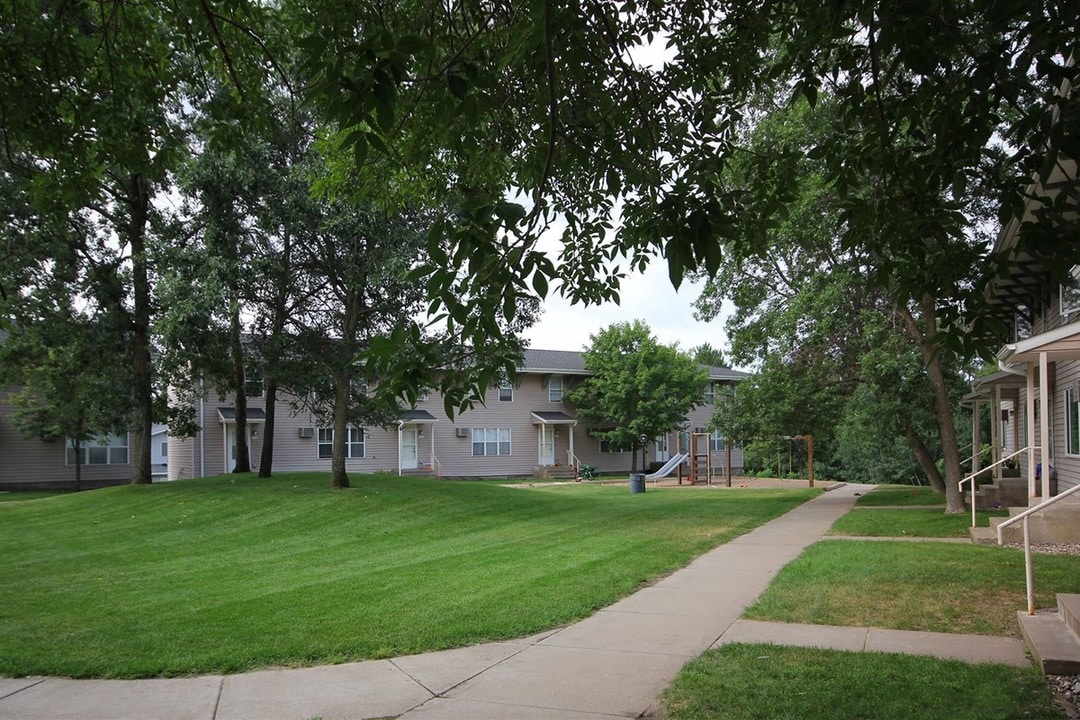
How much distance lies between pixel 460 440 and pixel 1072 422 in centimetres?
2727

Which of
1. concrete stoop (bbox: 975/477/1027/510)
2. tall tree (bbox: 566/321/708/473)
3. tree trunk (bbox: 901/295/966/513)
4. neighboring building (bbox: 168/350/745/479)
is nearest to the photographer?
tree trunk (bbox: 901/295/966/513)

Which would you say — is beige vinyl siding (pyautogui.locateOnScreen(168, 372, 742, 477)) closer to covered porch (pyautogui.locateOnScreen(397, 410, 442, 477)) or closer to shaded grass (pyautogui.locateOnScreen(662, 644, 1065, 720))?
covered porch (pyautogui.locateOnScreen(397, 410, 442, 477))

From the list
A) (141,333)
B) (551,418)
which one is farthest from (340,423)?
(551,418)

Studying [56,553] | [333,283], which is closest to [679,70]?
[56,553]

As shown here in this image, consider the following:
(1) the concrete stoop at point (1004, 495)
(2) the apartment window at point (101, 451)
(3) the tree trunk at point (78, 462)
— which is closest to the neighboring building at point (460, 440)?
(2) the apartment window at point (101, 451)

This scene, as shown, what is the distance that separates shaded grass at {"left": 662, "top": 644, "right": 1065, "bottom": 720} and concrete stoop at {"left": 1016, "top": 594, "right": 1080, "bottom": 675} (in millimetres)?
161

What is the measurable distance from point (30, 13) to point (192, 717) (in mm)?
5570

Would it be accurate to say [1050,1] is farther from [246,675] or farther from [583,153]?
[246,675]

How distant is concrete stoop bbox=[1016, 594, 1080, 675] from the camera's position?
5.54 m

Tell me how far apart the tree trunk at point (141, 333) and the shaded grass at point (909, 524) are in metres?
18.4

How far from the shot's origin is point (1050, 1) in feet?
13.8

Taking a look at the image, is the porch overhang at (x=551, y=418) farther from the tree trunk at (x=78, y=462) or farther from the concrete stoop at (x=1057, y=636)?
the concrete stoop at (x=1057, y=636)

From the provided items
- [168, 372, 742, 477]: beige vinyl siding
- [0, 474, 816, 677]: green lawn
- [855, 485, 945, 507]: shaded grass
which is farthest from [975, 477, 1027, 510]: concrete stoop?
[168, 372, 742, 477]: beige vinyl siding

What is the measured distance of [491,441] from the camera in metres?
39.6
